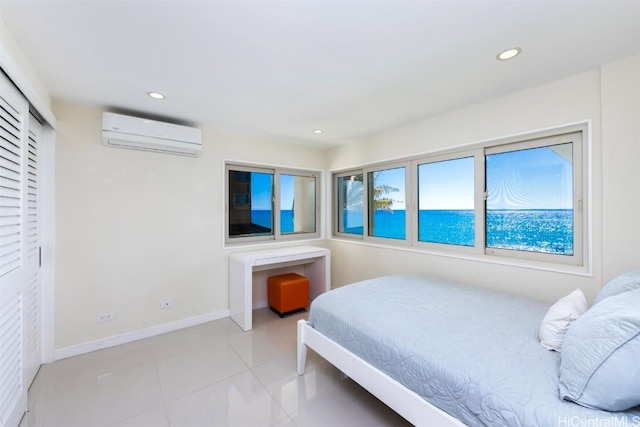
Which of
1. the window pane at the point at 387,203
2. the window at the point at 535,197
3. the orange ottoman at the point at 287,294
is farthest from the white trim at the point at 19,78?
the window at the point at 535,197

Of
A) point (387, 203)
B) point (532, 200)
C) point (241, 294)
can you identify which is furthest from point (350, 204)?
point (532, 200)

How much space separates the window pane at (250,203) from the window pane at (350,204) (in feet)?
3.83

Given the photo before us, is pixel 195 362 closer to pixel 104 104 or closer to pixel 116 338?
pixel 116 338

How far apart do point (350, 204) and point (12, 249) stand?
11.6 ft

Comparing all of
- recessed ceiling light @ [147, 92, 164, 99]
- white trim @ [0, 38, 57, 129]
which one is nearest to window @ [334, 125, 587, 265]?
recessed ceiling light @ [147, 92, 164, 99]

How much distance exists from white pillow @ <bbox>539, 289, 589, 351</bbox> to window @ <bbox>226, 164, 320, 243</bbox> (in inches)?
123

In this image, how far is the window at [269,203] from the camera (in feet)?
11.6

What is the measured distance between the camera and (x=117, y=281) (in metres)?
2.65

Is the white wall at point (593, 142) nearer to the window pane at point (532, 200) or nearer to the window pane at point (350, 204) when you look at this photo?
the window pane at point (532, 200)

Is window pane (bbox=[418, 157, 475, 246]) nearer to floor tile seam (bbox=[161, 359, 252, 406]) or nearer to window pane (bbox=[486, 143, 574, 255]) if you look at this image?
window pane (bbox=[486, 143, 574, 255])

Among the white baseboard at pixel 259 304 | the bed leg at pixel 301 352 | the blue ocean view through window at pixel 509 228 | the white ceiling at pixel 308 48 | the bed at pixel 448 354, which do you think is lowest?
the white baseboard at pixel 259 304

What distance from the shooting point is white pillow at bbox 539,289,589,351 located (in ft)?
4.37

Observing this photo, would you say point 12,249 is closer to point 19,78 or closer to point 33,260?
point 33,260

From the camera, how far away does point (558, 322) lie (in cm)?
136
